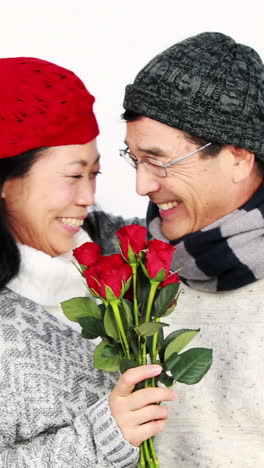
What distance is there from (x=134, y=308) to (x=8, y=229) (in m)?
0.63

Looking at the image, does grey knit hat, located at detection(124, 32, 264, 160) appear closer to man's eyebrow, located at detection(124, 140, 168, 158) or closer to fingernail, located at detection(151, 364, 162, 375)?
man's eyebrow, located at detection(124, 140, 168, 158)

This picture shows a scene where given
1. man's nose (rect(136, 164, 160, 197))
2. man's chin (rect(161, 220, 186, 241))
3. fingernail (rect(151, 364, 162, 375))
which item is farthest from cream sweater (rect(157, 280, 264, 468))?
fingernail (rect(151, 364, 162, 375))

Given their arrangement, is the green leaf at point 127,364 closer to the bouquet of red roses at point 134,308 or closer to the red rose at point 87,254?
the bouquet of red roses at point 134,308

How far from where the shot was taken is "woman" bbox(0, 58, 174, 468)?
2.01m

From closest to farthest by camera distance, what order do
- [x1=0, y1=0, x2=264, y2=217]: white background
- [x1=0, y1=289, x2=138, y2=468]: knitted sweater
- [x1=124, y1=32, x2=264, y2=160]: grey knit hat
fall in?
[x1=0, y1=289, x2=138, y2=468]: knitted sweater
[x1=124, y1=32, x2=264, y2=160]: grey knit hat
[x1=0, y1=0, x2=264, y2=217]: white background

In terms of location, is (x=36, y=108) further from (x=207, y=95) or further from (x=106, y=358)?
(x=106, y=358)

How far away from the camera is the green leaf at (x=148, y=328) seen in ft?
5.54

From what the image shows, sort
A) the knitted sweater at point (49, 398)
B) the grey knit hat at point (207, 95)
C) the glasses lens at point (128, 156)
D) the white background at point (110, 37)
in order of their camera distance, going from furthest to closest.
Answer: the white background at point (110, 37) → the glasses lens at point (128, 156) → the grey knit hat at point (207, 95) → the knitted sweater at point (49, 398)

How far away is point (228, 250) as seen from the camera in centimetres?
216

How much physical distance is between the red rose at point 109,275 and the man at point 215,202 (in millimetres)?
507

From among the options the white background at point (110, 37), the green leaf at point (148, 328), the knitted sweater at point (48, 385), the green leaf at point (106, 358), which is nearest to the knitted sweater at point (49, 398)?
the knitted sweater at point (48, 385)

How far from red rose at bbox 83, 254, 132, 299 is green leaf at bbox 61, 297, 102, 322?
0.09m

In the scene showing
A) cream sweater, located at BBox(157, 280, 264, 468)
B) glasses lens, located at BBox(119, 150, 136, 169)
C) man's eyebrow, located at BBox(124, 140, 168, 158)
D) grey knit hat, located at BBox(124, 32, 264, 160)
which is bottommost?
cream sweater, located at BBox(157, 280, 264, 468)

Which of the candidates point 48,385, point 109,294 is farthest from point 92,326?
point 48,385
